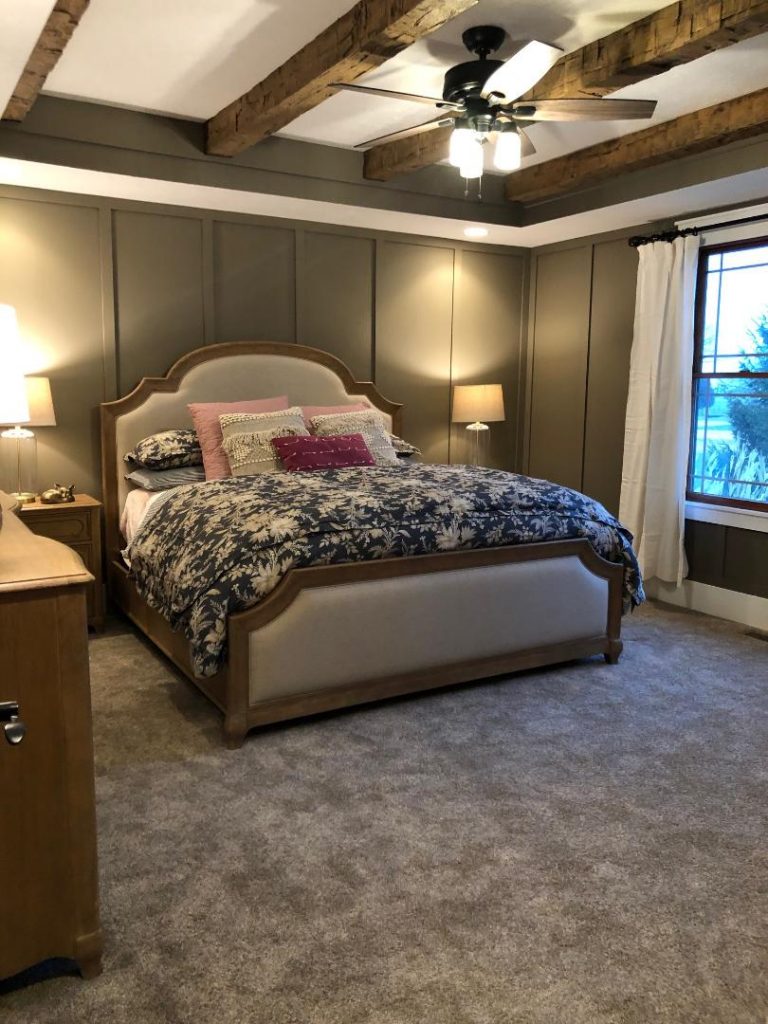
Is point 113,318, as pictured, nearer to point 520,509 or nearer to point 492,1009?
point 520,509

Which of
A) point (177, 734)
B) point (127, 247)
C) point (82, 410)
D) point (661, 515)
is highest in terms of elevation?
point (127, 247)

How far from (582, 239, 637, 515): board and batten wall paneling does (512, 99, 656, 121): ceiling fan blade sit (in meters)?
2.22

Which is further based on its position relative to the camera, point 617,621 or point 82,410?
point 82,410

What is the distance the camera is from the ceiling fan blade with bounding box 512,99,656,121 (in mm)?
2994

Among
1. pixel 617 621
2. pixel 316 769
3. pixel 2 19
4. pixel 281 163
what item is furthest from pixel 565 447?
pixel 2 19

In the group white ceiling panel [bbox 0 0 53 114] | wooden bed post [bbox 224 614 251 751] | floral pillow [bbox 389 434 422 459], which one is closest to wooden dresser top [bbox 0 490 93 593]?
wooden bed post [bbox 224 614 251 751]

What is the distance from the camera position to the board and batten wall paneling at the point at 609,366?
5320 millimetres

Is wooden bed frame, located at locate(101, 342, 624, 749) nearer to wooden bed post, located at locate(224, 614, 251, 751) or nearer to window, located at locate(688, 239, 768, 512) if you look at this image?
wooden bed post, located at locate(224, 614, 251, 751)

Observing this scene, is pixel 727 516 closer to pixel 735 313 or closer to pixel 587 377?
pixel 735 313

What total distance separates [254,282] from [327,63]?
6.88 feet

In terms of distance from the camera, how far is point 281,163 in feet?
14.7

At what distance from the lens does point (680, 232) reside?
15.8 feet

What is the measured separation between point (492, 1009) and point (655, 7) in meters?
3.11

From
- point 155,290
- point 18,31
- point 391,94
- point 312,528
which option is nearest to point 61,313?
point 155,290
